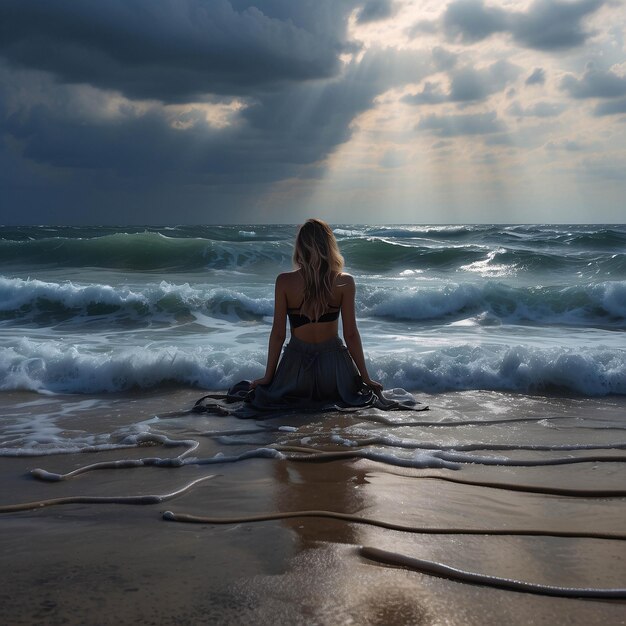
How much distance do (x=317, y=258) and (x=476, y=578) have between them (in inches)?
128

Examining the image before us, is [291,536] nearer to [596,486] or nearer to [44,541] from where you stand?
[44,541]

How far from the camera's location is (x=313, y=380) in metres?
5.68

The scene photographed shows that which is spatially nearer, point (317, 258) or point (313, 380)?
point (317, 258)

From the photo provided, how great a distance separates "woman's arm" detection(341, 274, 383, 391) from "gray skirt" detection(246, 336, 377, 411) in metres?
0.07

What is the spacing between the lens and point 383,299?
12781 mm

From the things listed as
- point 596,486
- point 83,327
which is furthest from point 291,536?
point 83,327

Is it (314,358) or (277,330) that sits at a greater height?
(277,330)

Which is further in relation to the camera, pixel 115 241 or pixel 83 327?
pixel 115 241

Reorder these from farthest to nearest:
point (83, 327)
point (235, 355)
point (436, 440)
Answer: point (83, 327)
point (235, 355)
point (436, 440)

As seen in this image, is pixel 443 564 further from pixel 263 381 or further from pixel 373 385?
pixel 263 381

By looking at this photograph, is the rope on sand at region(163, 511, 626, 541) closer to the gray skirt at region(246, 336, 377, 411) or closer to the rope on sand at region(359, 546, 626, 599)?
the rope on sand at region(359, 546, 626, 599)

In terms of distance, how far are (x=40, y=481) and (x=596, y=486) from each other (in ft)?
10.4

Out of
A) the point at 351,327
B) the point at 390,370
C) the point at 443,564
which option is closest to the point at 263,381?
the point at 351,327

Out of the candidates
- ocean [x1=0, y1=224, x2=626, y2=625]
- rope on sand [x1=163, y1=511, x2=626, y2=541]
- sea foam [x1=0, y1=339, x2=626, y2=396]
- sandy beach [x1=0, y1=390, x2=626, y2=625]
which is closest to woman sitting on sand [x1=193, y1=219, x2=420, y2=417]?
ocean [x1=0, y1=224, x2=626, y2=625]
